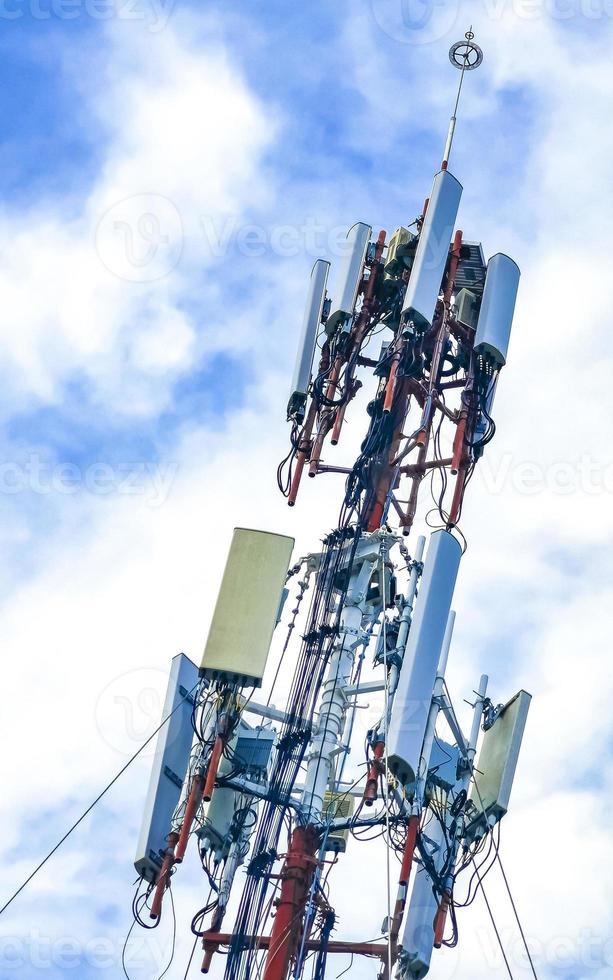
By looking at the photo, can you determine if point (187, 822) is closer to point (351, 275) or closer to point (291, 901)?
point (291, 901)

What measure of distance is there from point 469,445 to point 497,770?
23.1 ft

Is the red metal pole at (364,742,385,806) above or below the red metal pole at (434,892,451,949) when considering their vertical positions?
above

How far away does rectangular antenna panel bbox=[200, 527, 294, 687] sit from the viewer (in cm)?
2856

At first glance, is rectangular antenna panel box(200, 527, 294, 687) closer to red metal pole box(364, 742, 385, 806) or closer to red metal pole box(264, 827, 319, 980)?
red metal pole box(364, 742, 385, 806)

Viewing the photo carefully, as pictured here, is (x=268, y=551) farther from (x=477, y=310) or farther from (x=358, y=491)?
(x=477, y=310)

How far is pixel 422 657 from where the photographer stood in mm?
27750

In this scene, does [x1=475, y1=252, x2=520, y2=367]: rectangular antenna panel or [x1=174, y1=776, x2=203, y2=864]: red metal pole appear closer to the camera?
[x1=174, y1=776, x2=203, y2=864]: red metal pole

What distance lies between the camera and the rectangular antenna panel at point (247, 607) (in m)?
28.6

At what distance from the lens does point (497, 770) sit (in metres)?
29.9

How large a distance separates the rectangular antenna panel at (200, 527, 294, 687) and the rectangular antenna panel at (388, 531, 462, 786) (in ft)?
9.00

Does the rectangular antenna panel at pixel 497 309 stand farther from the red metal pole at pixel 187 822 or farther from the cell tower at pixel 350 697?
the red metal pole at pixel 187 822

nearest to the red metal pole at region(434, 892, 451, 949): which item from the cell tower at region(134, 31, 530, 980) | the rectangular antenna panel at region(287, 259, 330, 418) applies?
the cell tower at region(134, 31, 530, 980)

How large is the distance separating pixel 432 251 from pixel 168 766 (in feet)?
38.8

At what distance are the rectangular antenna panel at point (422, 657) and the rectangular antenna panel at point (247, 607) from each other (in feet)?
9.00
